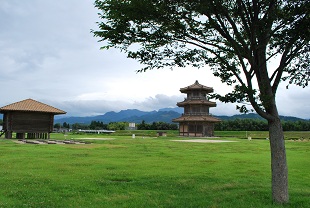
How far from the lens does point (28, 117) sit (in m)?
39.8

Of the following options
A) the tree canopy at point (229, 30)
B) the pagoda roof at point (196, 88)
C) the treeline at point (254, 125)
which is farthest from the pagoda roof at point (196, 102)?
the tree canopy at point (229, 30)

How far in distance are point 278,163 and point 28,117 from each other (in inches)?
1451

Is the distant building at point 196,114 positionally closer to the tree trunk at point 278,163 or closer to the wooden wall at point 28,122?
the wooden wall at point 28,122

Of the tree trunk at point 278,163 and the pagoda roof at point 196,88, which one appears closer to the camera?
the tree trunk at point 278,163

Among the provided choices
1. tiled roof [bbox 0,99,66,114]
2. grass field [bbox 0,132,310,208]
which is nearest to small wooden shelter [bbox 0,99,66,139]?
tiled roof [bbox 0,99,66,114]

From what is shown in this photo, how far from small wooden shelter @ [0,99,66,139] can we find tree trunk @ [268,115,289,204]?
116ft

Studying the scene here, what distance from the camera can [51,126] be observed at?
41.2 meters

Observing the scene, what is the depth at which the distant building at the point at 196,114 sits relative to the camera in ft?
206

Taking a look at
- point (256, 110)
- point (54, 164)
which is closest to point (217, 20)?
point (256, 110)

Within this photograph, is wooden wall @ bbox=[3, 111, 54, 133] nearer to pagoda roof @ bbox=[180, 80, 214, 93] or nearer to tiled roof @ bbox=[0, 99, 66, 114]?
tiled roof @ bbox=[0, 99, 66, 114]

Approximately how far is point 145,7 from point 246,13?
2.41 meters

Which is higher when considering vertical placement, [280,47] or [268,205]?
[280,47]

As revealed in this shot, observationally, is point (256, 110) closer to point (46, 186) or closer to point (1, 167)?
point (46, 186)

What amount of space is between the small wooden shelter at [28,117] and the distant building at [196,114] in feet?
95.3
